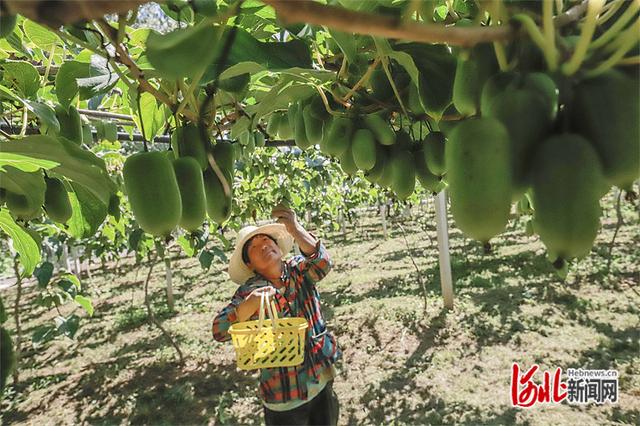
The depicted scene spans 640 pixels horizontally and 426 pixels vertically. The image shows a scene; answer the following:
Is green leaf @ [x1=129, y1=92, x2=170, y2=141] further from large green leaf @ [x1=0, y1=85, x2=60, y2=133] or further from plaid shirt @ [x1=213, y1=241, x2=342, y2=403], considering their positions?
plaid shirt @ [x1=213, y1=241, x2=342, y2=403]

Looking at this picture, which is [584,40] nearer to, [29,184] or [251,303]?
[29,184]

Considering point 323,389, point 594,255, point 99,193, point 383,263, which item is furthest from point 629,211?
point 99,193

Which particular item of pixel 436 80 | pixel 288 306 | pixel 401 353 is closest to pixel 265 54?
pixel 436 80

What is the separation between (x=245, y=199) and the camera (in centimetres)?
563

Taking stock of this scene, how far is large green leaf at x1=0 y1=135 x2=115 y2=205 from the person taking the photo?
2.64ft

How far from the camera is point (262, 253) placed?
2.50 m

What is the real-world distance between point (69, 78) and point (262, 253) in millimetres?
1713

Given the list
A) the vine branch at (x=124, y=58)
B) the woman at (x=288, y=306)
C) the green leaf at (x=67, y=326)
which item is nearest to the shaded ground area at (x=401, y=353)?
the green leaf at (x=67, y=326)

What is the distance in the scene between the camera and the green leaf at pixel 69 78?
84 centimetres

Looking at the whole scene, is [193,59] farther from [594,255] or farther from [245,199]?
[594,255]

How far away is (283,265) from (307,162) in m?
2.23

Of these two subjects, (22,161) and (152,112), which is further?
(152,112)

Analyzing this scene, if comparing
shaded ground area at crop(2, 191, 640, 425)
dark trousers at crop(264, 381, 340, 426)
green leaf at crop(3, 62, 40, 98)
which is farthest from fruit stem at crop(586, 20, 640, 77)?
shaded ground area at crop(2, 191, 640, 425)

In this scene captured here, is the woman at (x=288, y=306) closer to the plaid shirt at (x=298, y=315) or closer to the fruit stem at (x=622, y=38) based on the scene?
the plaid shirt at (x=298, y=315)
